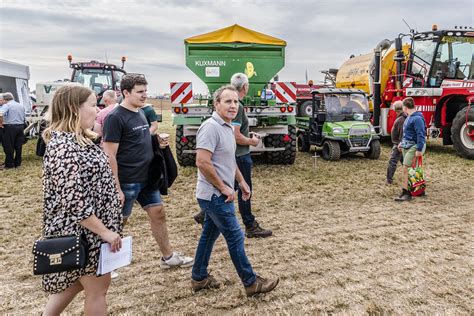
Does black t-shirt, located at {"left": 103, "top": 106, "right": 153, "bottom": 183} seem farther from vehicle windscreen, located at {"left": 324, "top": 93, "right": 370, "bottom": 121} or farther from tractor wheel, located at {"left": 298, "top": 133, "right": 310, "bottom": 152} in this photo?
tractor wheel, located at {"left": 298, "top": 133, "right": 310, "bottom": 152}

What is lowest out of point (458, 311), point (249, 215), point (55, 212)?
point (458, 311)

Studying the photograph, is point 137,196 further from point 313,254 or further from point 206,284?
point 313,254

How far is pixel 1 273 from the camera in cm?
337

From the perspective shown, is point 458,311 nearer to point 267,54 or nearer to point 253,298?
point 253,298

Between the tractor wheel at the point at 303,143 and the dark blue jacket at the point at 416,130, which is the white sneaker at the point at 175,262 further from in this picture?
the tractor wheel at the point at 303,143

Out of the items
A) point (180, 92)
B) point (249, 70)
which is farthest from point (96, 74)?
point (249, 70)

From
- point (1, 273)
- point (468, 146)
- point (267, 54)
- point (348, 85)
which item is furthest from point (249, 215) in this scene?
point (348, 85)

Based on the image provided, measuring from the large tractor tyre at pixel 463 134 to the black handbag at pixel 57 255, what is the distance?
9.55 m

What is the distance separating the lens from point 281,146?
8.05 m

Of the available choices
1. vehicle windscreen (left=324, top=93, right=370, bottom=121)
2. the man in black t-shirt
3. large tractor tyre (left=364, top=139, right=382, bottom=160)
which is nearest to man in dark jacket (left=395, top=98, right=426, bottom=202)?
large tractor tyre (left=364, top=139, right=382, bottom=160)

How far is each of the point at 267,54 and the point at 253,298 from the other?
20.7 ft

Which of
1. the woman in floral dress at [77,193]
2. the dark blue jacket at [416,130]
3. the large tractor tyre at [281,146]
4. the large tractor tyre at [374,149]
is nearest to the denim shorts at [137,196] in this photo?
the woman in floral dress at [77,193]

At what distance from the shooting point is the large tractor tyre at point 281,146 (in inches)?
317

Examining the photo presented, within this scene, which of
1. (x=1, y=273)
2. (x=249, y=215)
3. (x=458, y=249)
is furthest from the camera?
(x=249, y=215)
